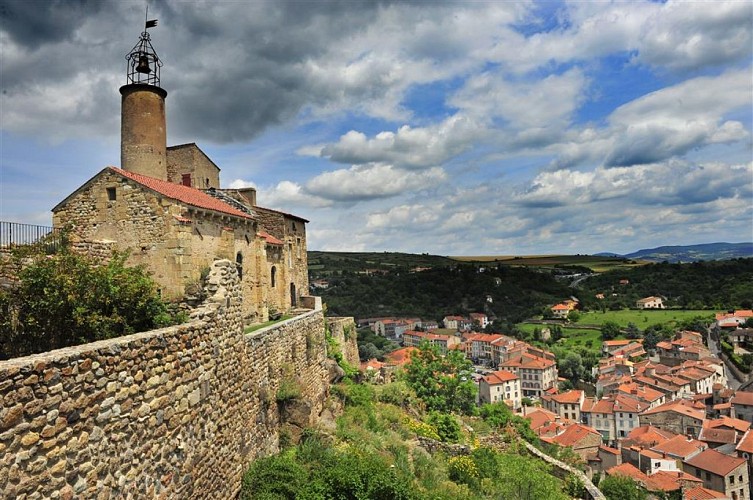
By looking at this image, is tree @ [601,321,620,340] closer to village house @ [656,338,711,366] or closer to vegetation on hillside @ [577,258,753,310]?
village house @ [656,338,711,366]

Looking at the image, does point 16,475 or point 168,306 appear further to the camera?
point 168,306

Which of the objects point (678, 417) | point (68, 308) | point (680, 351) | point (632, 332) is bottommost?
point (678, 417)

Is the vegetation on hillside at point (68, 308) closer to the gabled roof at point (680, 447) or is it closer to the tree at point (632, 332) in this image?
the gabled roof at point (680, 447)

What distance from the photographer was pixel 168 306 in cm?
959

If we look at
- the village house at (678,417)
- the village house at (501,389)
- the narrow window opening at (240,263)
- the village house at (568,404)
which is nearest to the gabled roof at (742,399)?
the village house at (678,417)

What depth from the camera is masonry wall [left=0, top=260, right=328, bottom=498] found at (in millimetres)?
4607

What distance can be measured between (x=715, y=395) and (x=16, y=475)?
4107 inches

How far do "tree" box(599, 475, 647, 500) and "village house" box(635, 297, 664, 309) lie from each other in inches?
4459

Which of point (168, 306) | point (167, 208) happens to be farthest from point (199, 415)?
point (167, 208)

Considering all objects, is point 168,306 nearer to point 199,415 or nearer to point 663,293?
point 199,415

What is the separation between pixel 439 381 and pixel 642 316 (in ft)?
399

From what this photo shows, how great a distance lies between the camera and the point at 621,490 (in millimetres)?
44125

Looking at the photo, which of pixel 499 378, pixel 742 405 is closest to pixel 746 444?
pixel 742 405

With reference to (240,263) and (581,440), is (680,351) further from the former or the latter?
(240,263)
